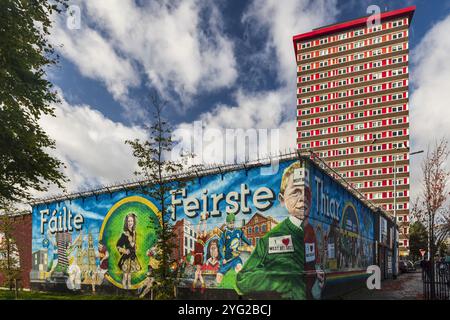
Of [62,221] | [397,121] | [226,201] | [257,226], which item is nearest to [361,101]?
[397,121]

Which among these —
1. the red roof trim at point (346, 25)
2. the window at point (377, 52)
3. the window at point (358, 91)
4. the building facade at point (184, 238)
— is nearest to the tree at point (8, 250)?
the building facade at point (184, 238)

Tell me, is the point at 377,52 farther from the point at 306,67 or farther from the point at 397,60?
the point at 306,67

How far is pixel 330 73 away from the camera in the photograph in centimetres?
9988

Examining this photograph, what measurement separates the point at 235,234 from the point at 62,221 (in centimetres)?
1540

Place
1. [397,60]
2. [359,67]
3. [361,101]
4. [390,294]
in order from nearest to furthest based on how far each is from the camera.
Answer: [390,294] < [397,60] < [361,101] < [359,67]

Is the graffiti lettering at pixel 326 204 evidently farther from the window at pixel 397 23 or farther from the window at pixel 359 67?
the window at pixel 397 23

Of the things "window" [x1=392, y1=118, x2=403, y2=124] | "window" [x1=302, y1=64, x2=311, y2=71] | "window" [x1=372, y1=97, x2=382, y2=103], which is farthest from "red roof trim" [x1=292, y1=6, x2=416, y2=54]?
"window" [x1=392, y1=118, x2=403, y2=124]

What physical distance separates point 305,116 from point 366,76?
18.6 meters

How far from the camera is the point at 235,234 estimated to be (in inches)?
749

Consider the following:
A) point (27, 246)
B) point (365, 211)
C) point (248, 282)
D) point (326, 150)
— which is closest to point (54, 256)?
point (27, 246)

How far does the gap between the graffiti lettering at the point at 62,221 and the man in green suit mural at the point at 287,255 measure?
13891 millimetres

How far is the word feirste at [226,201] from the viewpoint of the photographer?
18.6 meters

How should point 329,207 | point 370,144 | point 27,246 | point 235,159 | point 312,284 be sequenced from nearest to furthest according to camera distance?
1. point 312,284
2. point 235,159
3. point 329,207
4. point 27,246
5. point 370,144
